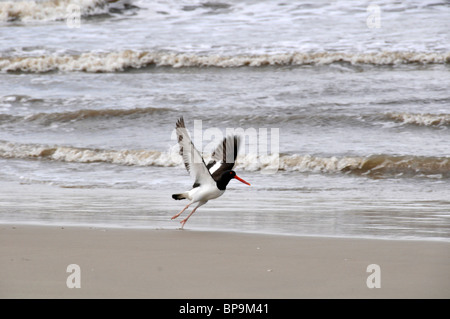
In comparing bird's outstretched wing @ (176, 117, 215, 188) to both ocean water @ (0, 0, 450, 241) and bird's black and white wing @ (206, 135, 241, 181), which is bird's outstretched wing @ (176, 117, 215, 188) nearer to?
bird's black and white wing @ (206, 135, 241, 181)

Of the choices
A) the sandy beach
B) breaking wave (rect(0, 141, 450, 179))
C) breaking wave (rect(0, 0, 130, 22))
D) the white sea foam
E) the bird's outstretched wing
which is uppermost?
breaking wave (rect(0, 0, 130, 22))

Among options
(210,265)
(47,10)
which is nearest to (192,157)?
(210,265)

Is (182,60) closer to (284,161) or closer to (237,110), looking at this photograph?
(237,110)

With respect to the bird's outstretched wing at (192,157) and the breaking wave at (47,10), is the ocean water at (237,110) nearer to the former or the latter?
the breaking wave at (47,10)

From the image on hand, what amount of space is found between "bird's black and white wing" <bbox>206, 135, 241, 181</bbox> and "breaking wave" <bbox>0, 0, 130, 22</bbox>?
1503 cm

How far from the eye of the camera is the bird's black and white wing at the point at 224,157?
6098 millimetres

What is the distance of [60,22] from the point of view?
20375 mm

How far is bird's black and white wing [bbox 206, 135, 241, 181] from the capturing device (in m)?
6.10

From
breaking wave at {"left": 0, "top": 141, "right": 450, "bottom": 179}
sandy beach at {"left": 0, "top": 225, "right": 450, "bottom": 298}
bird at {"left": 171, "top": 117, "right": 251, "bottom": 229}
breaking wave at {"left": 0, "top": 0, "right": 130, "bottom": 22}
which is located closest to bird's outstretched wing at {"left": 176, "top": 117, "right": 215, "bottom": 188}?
bird at {"left": 171, "top": 117, "right": 251, "bottom": 229}

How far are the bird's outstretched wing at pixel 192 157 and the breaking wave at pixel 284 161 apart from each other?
386 cm

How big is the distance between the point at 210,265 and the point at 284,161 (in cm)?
593

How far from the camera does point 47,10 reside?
20656mm

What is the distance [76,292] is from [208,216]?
3.20m
